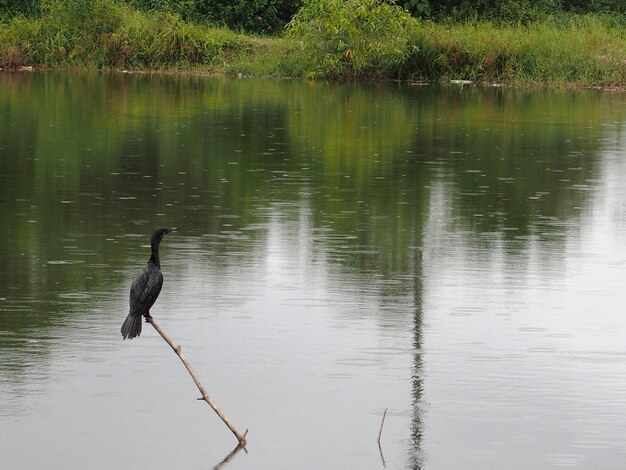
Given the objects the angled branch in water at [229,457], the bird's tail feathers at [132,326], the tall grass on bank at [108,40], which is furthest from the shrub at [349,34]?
the angled branch in water at [229,457]

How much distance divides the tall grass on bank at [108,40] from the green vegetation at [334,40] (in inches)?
1.1

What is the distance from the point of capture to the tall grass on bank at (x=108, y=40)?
136 ft

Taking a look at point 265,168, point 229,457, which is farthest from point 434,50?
point 229,457

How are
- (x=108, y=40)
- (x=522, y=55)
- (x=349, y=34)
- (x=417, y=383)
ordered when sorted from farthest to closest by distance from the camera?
1. (x=108, y=40)
2. (x=522, y=55)
3. (x=349, y=34)
4. (x=417, y=383)

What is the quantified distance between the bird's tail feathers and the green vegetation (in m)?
30.3

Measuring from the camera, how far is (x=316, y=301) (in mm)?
11617

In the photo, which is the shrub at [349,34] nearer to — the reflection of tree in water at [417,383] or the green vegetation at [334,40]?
the green vegetation at [334,40]

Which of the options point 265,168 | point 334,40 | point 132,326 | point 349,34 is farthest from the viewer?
point 334,40

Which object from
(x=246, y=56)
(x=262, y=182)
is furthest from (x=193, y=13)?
(x=262, y=182)

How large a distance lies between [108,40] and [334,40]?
6.89 metres

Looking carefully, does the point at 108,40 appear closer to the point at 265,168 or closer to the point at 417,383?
the point at 265,168

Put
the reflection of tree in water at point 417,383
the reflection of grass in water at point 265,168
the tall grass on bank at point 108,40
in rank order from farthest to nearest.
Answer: the tall grass on bank at point 108,40 → the reflection of grass in water at point 265,168 → the reflection of tree in water at point 417,383

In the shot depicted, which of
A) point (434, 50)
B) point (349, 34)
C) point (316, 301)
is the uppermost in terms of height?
point (349, 34)

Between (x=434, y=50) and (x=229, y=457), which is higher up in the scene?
(x=434, y=50)
